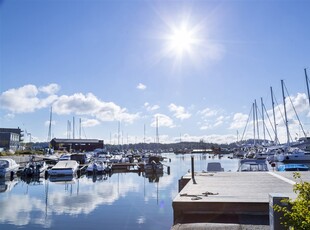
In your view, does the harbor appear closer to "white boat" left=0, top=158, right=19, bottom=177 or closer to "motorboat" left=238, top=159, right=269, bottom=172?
"white boat" left=0, top=158, right=19, bottom=177

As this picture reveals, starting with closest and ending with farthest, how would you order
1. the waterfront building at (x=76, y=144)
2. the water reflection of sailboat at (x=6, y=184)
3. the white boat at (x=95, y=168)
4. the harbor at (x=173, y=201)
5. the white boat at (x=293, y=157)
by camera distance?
the harbor at (x=173, y=201) → the water reflection of sailboat at (x=6, y=184) → the white boat at (x=95, y=168) → the white boat at (x=293, y=157) → the waterfront building at (x=76, y=144)

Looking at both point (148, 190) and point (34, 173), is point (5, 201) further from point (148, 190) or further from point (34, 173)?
point (34, 173)

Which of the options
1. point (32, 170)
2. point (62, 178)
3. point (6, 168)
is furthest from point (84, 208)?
point (32, 170)

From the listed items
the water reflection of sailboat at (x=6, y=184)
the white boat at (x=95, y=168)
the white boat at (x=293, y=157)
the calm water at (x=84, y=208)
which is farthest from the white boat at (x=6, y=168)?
the white boat at (x=293, y=157)

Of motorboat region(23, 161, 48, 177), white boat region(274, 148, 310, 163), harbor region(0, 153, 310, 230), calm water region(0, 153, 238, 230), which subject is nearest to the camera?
harbor region(0, 153, 310, 230)

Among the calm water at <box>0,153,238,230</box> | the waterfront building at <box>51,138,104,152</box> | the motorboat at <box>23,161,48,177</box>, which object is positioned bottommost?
the calm water at <box>0,153,238,230</box>

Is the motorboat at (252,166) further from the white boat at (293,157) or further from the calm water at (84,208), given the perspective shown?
the white boat at (293,157)

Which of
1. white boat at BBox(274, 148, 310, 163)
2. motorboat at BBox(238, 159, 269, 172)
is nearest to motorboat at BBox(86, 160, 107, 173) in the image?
motorboat at BBox(238, 159, 269, 172)

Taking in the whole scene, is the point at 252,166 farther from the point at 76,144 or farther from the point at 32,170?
the point at 76,144

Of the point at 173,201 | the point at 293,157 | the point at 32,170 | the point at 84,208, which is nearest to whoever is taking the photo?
the point at 173,201

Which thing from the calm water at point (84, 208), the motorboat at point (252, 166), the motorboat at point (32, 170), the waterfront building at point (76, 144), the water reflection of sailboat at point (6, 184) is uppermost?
the waterfront building at point (76, 144)

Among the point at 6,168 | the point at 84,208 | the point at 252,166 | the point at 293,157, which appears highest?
the point at 293,157

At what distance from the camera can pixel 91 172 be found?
49.2 metres

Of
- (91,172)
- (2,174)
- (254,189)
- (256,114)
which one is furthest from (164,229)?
(256,114)
